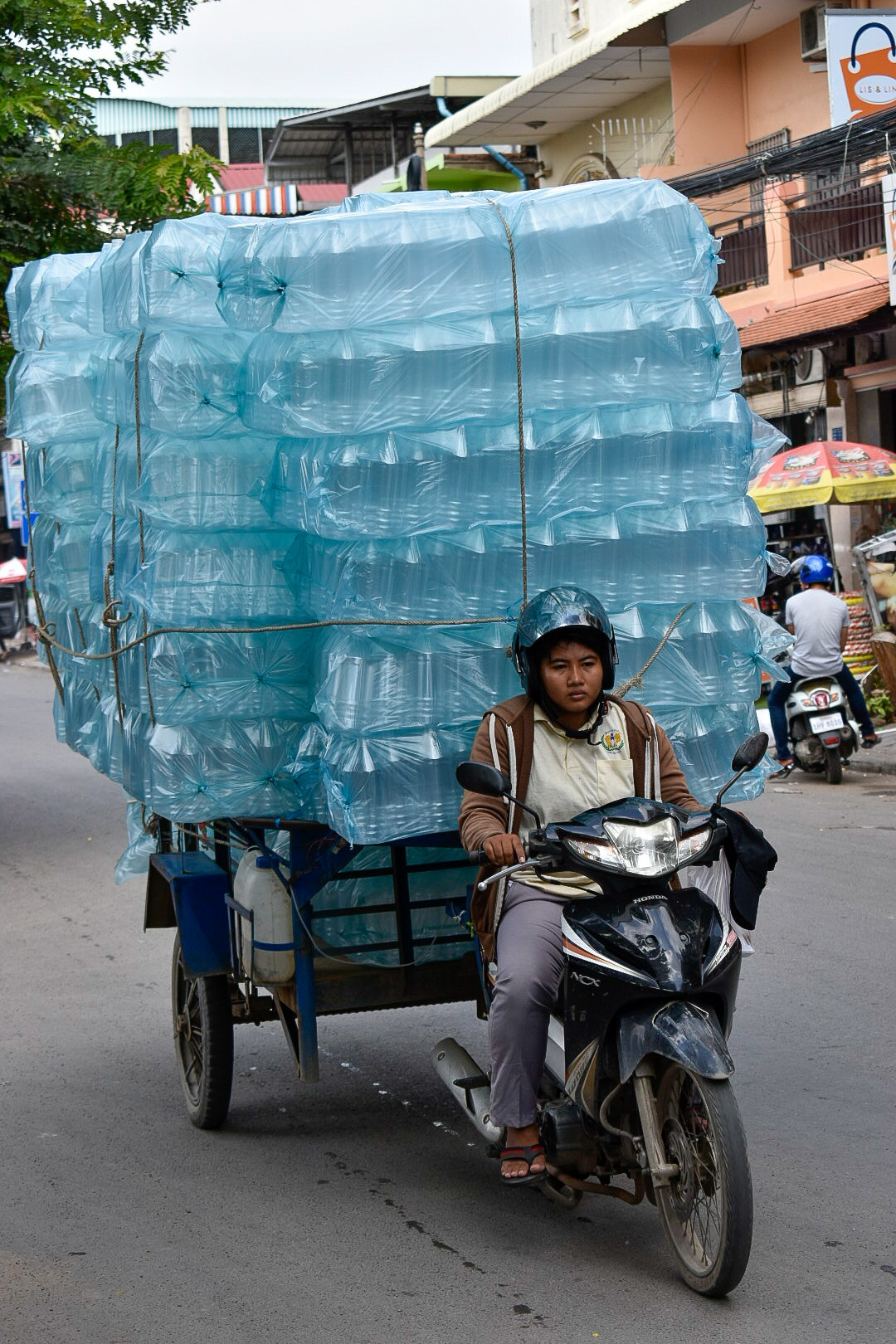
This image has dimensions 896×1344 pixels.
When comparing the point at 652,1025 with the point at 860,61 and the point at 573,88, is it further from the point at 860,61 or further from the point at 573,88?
the point at 573,88

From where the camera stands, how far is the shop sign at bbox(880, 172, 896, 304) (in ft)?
46.5

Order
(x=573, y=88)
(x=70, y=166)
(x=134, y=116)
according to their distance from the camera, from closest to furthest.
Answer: (x=70, y=166) < (x=573, y=88) < (x=134, y=116)

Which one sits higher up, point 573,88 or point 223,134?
point 223,134

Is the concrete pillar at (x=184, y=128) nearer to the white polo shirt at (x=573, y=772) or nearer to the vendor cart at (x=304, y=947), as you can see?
the vendor cart at (x=304, y=947)

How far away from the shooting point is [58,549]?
6285 mm

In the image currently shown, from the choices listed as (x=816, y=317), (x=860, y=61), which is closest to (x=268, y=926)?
(x=860, y=61)

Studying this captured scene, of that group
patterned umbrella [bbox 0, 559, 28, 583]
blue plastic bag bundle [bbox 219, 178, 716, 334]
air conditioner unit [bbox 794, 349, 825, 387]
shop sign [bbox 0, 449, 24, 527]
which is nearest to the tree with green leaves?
blue plastic bag bundle [bbox 219, 178, 716, 334]

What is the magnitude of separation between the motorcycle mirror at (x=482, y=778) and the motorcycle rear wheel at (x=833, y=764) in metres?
9.10

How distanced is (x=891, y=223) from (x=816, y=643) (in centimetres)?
455

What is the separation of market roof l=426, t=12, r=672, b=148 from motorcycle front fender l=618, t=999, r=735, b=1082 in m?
18.6

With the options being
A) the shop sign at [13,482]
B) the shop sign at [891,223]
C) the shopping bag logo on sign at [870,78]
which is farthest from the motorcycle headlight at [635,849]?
the shop sign at [13,482]

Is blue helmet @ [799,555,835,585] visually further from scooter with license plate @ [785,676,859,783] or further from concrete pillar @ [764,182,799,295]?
concrete pillar @ [764,182,799,295]

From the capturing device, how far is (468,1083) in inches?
164

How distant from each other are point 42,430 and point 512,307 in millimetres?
2653
